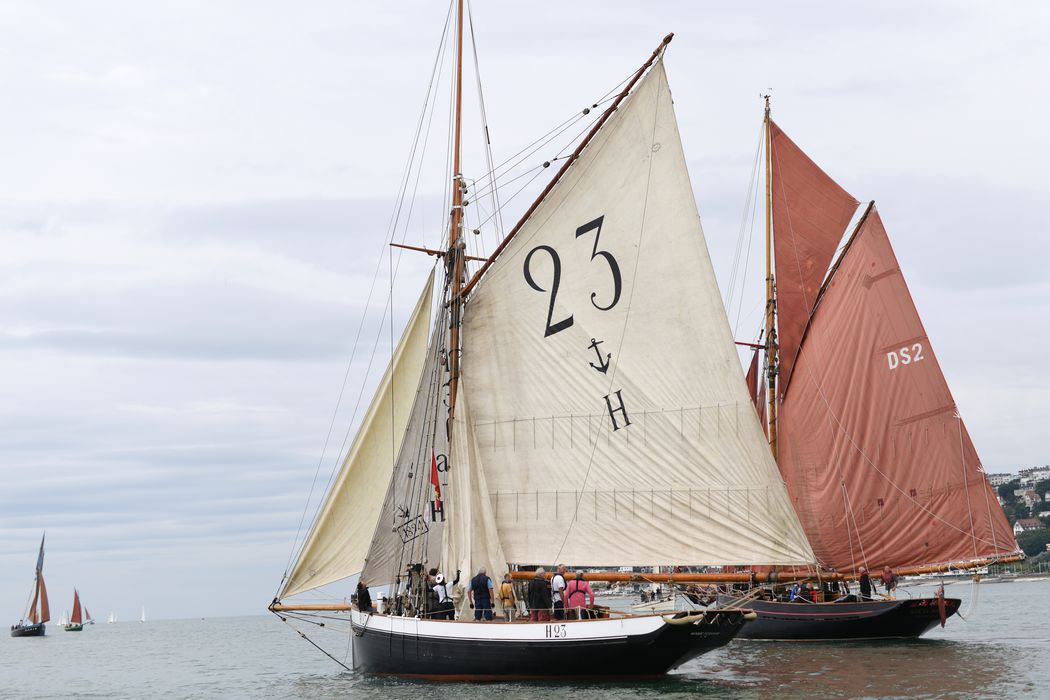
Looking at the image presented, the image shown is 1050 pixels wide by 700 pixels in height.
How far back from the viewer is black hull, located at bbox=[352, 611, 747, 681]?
95.0ft

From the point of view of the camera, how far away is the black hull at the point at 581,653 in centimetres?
2897

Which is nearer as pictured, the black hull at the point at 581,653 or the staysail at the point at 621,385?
the black hull at the point at 581,653

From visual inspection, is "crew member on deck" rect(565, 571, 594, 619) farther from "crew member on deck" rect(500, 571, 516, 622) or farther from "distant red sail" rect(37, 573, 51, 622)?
"distant red sail" rect(37, 573, 51, 622)

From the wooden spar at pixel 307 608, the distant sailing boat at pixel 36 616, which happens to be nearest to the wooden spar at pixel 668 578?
the wooden spar at pixel 307 608

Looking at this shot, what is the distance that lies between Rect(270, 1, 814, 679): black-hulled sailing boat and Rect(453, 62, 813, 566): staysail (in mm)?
48

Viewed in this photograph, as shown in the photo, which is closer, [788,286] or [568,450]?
[568,450]

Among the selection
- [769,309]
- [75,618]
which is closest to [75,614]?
[75,618]

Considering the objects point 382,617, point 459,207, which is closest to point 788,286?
point 459,207

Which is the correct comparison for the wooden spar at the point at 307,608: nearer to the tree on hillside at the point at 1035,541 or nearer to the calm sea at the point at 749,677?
the calm sea at the point at 749,677

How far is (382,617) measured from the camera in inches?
1281

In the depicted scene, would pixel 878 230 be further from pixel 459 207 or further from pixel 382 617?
pixel 382 617

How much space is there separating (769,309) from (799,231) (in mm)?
3381

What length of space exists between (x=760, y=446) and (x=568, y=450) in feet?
16.2

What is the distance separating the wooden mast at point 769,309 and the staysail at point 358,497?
63.6 feet
